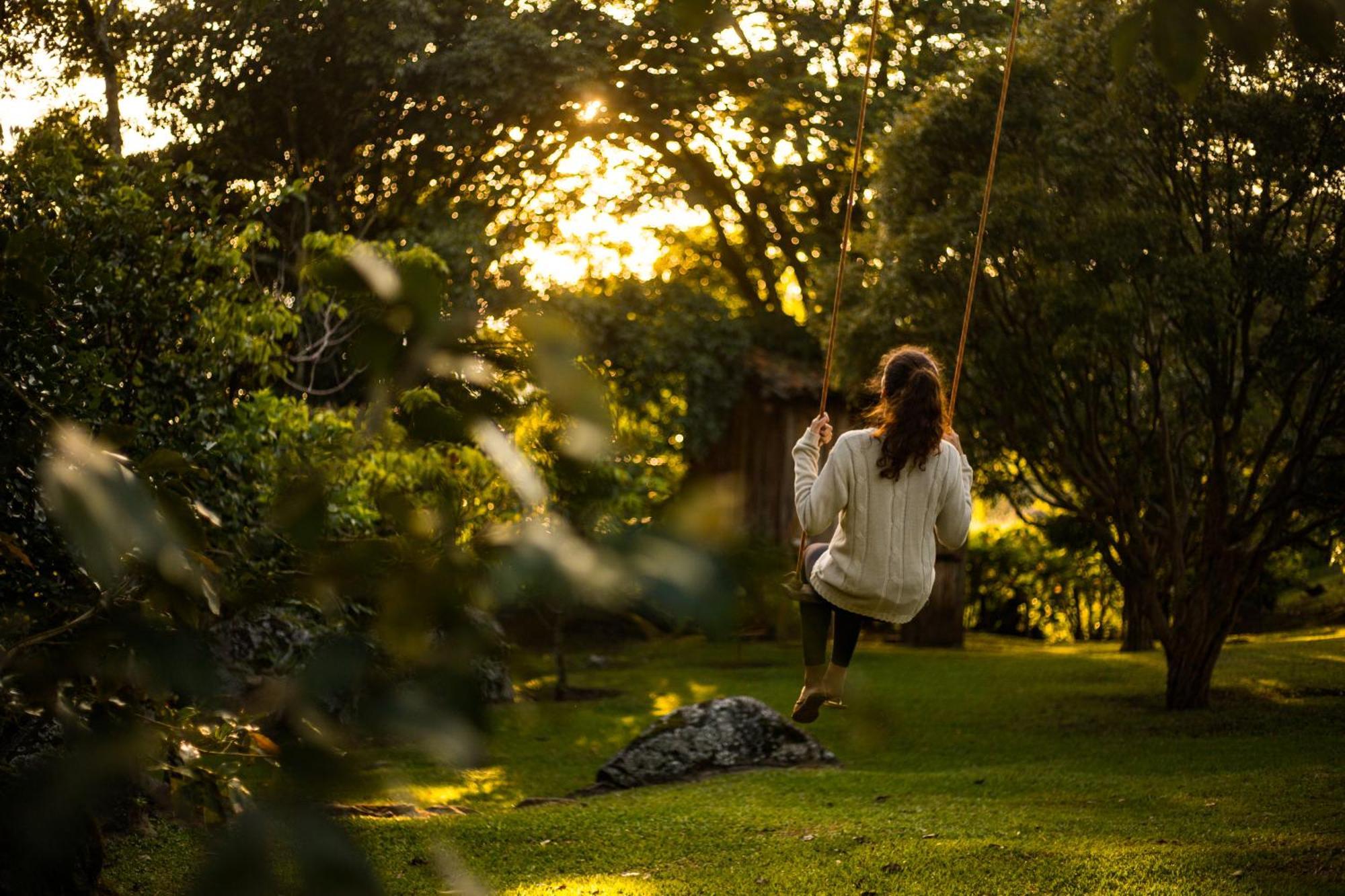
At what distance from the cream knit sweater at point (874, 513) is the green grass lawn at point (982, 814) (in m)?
0.53

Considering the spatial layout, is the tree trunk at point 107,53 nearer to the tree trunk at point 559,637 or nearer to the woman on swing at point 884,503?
the woman on swing at point 884,503

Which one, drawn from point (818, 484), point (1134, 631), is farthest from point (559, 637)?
point (1134, 631)

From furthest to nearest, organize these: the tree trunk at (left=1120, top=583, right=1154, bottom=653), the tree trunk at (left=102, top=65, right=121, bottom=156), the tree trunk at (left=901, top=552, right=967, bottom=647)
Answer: the tree trunk at (left=901, top=552, right=967, bottom=647)
the tree trunk at (left=1120, top=583, right=1154, bottom=653)
the tree trunk at (left=102, top=65, right=121, bottom=156)

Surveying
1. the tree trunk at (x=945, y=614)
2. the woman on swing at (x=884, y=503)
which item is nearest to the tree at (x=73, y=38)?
the woman on swing at (x=884, y=503)

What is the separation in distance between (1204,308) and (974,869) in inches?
177

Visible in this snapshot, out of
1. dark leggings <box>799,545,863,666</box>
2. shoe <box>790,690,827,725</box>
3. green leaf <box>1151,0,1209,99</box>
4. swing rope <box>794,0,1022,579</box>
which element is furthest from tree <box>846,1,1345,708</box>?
green leaf <box>1151,0,1209,99</box>

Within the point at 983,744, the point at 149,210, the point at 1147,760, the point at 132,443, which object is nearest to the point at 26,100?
the point at 149,210

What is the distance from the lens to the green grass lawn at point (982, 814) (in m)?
5.77

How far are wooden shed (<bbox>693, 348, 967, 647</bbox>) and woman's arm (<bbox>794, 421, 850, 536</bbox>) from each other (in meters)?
10.00

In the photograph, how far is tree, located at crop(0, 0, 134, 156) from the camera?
1087 centimetres

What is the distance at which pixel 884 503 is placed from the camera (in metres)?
4.81

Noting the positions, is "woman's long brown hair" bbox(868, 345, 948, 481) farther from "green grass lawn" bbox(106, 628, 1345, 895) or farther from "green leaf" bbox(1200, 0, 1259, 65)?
→ "green leaf" bbox(1200, 0, 1259, 65)

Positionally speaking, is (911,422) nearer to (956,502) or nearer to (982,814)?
(956,502)

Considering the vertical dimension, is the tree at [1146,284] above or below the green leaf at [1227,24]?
above
